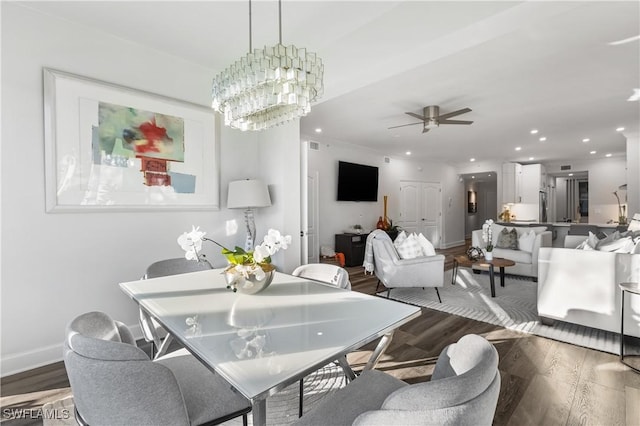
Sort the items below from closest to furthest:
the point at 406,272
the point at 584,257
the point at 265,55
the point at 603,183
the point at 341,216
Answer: the point at 265,55 < the point at 584,257 < the point at 406,272 < the point at 341,216 < the point at 603,183

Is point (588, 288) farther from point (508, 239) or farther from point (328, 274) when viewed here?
point (508, 239)

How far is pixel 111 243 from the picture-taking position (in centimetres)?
259

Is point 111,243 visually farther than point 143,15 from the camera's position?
Yes

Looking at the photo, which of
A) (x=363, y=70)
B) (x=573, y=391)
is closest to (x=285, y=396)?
(x=573, y=391)

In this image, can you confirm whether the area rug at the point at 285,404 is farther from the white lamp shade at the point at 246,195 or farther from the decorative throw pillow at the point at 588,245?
the decorative throw pillow at the point at 588,245

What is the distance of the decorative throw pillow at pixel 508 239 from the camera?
5223mm

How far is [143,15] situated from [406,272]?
3652 millimetres

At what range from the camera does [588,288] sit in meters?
2.74

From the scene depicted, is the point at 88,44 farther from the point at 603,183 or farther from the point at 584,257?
the point at 603,183

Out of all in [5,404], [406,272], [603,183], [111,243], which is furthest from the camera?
[603,183]

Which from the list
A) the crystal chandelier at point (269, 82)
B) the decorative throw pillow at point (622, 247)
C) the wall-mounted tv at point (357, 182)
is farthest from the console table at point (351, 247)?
the crystal chandelier at point (269, 82)

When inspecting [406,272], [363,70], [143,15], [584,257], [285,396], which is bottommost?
[285,396]

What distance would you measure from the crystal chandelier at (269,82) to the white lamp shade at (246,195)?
1129 mm

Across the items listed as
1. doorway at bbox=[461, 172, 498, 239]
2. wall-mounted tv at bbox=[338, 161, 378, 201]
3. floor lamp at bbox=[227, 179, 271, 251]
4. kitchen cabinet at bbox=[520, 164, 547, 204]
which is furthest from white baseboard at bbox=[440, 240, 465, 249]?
floor lamp at bbox=[227, 179, 271, 251]
